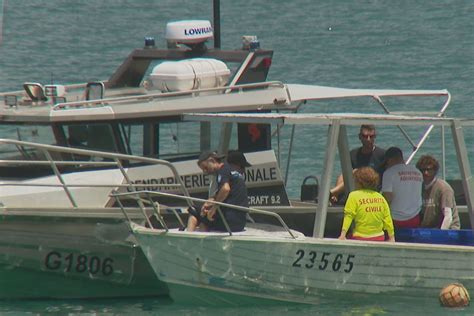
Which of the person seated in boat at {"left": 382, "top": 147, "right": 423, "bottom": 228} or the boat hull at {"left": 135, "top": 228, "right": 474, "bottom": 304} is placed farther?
the person seated in boat at {"left": 382, "top": 147, "right": 423, "bottom": 228}

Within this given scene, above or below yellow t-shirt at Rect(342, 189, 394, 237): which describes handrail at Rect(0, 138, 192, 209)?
above

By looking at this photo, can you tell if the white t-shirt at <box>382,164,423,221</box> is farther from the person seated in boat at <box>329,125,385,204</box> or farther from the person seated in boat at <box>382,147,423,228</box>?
the person seated in boat at <box>329,125,385,204</box>

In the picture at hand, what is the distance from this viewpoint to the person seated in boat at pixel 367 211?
15547mm

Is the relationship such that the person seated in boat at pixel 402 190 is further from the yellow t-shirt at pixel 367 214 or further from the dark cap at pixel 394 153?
the yellow t-shirt at pixel 367 214

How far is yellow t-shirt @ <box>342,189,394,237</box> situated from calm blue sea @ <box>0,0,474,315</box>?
10194 millimetres

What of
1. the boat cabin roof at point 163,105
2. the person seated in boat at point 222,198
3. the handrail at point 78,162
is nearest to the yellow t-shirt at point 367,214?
the person seated in boat at point 222,198

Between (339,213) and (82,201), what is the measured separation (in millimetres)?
2818

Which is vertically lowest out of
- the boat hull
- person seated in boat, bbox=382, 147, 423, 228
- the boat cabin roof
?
the boat hull

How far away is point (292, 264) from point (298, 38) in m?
23.9

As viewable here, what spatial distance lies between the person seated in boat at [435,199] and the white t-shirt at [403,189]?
28 cm

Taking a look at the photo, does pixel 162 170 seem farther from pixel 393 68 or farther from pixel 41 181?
pixel 393 68

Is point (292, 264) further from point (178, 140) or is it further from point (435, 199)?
point (178, 140)

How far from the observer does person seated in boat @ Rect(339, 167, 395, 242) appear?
15.5m

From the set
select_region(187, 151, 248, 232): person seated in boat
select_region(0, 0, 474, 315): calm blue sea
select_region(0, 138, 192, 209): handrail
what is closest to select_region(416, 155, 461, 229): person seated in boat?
select_region(187, 151, 248, 232): person seated in boat
